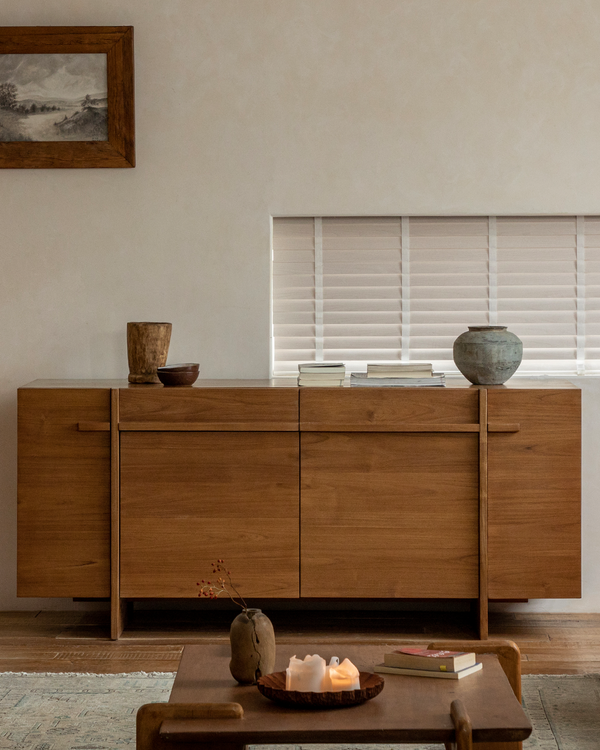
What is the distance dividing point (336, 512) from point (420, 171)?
1.50 m

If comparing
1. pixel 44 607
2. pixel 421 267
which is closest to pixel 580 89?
pixel 421 267

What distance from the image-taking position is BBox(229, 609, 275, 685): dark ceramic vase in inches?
73.5

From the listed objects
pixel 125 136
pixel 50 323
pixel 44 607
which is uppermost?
pixel 125 136

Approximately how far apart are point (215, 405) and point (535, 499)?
1.28 meters

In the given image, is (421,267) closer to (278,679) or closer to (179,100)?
(179,100)

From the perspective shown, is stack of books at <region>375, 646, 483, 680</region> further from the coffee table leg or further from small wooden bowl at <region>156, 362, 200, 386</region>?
small wooden bowl at <region>156, 362, 200, 386</region>

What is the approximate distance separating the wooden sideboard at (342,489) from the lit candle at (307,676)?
1.33 m

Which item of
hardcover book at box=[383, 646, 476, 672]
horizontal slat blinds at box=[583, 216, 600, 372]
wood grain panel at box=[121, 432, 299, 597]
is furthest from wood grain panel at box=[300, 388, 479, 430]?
hardcover book at box=[383, 646, 476, 672]

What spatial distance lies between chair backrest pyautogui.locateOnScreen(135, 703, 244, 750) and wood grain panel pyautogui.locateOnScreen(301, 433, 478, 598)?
1.45 metres

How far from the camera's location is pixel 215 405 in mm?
3125

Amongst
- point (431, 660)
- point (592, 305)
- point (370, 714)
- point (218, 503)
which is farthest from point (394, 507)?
point (370, 714)

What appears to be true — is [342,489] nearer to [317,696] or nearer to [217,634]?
[217,634]

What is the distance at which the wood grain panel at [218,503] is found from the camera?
313cm

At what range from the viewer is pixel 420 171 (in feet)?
11.5
